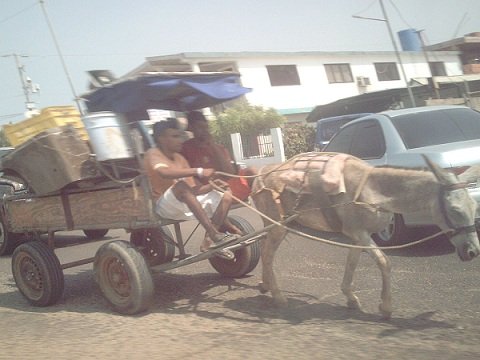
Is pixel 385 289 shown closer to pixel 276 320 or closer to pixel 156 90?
pixel 276 320

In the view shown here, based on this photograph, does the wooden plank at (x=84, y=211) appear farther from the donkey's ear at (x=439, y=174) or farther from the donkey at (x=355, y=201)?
the donkey's ear at (x=439, y=174)

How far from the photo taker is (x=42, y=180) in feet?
18.4

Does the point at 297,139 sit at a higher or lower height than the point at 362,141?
higher

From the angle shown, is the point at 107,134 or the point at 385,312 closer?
the point at 385,312

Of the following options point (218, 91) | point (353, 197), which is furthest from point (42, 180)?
point (353, 197)

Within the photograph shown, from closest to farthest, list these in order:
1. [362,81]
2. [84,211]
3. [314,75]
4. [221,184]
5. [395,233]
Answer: [221,184], [84,211], [395,233], [314,75], [362,81]

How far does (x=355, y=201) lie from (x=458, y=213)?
90 centimetres

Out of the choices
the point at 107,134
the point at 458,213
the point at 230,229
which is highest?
the point at 107,134

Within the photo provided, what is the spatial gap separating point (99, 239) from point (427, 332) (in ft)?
26.1

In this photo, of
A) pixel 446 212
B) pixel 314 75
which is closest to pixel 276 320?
pixel 446 212

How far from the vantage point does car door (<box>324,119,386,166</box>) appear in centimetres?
700

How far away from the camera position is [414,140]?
22.0 feet

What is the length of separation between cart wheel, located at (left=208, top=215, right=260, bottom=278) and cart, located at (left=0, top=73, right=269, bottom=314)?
0.01m

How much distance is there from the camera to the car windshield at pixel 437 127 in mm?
6645
